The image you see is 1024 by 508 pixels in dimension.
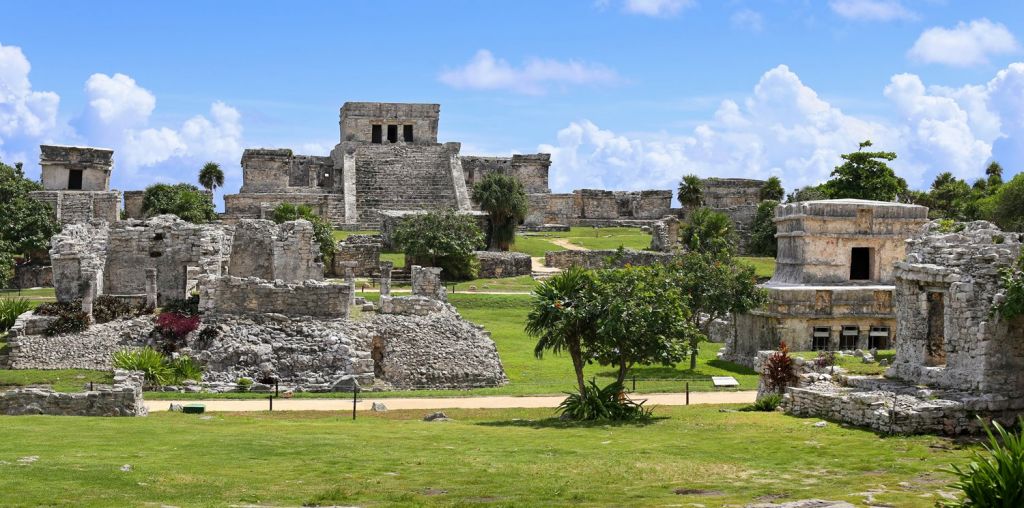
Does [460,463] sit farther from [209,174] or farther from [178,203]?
[209,174]

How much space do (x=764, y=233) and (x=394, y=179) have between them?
2131cm

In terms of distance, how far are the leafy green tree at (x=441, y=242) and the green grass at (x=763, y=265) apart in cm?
1253

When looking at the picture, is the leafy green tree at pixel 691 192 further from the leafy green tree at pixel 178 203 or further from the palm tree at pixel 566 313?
the palm tree at pixel 566 313

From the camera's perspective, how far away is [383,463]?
62.8 ft

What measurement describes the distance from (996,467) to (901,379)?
442 inches

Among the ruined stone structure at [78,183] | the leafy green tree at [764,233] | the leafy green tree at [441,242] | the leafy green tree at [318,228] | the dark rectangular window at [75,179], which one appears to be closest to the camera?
the leafy green tree at [318,228]

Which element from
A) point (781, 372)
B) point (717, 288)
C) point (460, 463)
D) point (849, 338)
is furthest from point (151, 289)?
point (849, 338)

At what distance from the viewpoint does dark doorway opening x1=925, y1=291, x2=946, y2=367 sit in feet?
82.1

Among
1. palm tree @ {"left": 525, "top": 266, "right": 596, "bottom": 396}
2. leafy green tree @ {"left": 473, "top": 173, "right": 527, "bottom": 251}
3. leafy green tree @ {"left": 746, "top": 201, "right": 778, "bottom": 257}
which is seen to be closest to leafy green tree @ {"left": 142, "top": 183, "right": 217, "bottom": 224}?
leafy green tree @ {"left": 473, "top": 173, "right": 527, "bottom": 251}

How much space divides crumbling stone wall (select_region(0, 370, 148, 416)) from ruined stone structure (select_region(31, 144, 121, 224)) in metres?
38.5

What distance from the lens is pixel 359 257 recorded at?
2110 inches

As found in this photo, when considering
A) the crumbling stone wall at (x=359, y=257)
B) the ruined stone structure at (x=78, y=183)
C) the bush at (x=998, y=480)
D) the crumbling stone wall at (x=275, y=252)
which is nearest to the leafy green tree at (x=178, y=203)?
the ruined stone structure at (x=78, y=183)

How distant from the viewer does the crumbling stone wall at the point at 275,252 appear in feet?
129

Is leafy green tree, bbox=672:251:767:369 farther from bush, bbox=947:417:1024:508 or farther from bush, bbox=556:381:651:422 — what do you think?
bush, bbox=947:417:1024:508
